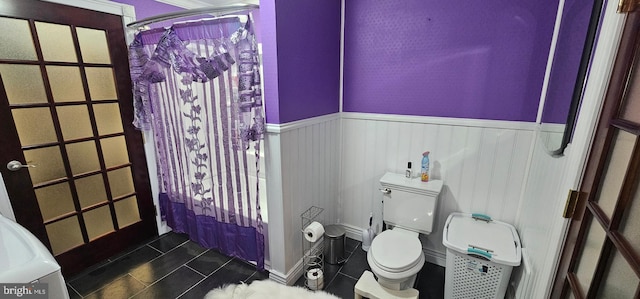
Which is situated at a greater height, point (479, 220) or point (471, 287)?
point (479, 220)

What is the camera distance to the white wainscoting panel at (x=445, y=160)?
1885mm

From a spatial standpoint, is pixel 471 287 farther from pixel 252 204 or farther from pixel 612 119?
pixel 252 204

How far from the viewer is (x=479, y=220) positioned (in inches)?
77.5

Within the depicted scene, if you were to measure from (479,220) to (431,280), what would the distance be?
1.95 feet

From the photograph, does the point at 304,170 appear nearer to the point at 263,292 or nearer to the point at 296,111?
the point at 296,111

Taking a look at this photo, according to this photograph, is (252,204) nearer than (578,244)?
No

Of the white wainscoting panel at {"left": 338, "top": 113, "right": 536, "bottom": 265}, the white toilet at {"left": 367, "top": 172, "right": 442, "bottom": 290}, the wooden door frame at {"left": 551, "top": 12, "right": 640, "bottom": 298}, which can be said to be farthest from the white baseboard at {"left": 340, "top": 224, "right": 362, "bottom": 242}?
the wooden door frame at {"left": 551, "top": 12, "right": 640, "bottom": 298}

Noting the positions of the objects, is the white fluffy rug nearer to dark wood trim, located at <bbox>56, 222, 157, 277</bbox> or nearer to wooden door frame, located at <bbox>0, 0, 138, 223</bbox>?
dark wood trim, located at <bbox>56, 222, 157, 277</bbox>

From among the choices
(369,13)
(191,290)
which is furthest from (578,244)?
(191,290)

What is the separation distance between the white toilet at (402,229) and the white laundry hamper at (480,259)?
200mm

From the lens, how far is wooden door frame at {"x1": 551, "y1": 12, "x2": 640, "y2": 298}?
2.56 feet

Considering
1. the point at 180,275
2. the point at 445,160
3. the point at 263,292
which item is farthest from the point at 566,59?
the point at 180,275

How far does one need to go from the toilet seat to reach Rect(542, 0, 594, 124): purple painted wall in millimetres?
1074

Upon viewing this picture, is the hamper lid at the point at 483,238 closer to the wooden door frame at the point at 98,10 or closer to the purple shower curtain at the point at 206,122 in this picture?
the purple shower curtain at the point at 206,122
